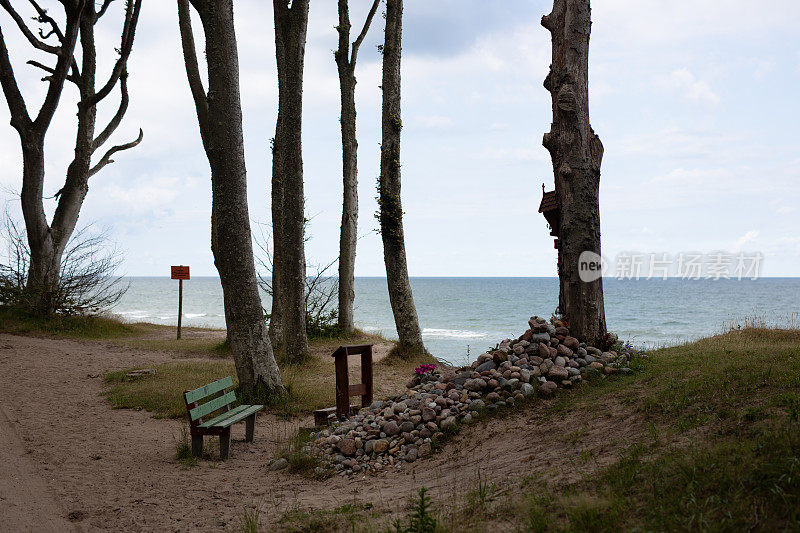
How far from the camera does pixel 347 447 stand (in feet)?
21.5

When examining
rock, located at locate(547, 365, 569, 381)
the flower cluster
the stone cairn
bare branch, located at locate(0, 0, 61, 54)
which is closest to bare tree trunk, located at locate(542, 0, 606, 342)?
the stone cairn

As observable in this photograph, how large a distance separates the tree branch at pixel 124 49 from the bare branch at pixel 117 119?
1.49ft

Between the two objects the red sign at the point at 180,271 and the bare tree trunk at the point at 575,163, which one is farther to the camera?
the red sign at the point at 180,271

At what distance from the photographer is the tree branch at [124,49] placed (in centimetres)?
1631

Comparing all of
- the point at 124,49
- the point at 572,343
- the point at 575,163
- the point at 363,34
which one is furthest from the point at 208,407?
the point at 124,49

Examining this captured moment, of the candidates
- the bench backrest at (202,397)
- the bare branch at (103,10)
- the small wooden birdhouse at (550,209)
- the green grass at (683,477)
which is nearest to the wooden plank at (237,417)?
the bench backrest at (202,397)

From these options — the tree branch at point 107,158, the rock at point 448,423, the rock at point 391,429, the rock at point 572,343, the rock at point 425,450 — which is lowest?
the rock at point 425,450

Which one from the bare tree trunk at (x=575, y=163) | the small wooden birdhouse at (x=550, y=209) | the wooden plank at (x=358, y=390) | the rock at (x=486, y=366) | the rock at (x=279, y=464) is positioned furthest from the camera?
the small wooden birdhouse at (x=550, y=209)

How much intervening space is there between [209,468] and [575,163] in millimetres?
6199

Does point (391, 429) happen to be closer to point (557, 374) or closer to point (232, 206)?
point (557, 374)

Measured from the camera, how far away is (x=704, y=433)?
464 centimetres

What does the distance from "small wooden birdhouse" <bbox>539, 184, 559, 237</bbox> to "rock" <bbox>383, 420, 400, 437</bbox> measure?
3.89m

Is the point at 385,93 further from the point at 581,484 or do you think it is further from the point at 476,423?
the point at 581,484

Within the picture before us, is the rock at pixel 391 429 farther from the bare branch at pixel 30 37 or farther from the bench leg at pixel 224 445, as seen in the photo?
the bare branch at pixel 30 37
